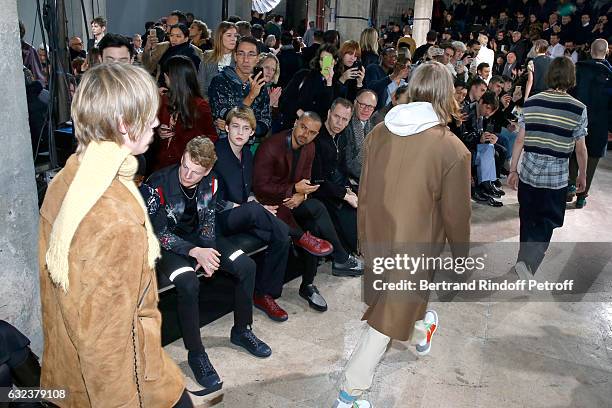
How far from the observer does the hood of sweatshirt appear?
2373 mm

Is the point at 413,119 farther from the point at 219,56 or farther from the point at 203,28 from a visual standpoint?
the point at 203,28

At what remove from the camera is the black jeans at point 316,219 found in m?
4.00

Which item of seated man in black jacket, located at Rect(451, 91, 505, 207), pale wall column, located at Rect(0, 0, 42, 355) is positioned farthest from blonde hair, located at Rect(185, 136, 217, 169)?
seated man in black jacket, located at Rect(451, 91, 505, 207)

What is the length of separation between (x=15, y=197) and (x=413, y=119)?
67.4 inches

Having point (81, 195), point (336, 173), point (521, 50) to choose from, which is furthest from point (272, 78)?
point (521, 50)

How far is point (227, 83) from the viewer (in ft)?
14.0

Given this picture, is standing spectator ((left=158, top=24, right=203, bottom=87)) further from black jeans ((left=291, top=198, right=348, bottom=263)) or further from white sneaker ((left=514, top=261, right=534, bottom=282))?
white sneaker ((left=514, top=261, right=534, bottom=282))

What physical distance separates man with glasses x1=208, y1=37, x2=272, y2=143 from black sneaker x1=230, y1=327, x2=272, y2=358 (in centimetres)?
175

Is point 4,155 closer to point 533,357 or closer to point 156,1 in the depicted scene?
point 533,357

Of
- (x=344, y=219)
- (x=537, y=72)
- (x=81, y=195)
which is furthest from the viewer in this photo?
(x=537, y=72)

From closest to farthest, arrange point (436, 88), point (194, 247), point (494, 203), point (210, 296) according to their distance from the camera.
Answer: point (436, 88), point (194, 247), point (210, 296), point (494, 203)

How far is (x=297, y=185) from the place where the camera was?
3926 mm

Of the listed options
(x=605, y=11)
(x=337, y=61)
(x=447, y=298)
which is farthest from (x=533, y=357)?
(x=605, y=11)

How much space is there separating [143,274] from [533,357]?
2.75 meters
